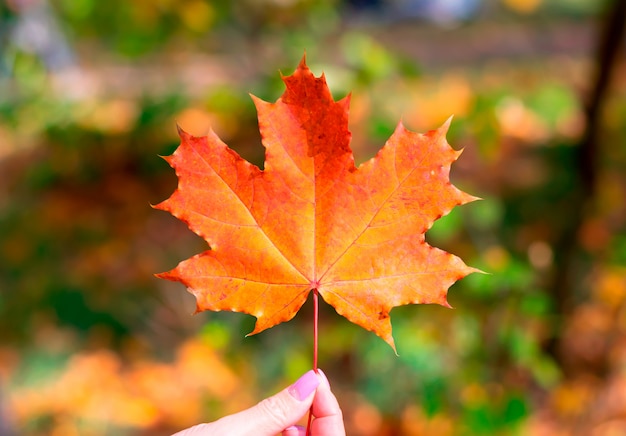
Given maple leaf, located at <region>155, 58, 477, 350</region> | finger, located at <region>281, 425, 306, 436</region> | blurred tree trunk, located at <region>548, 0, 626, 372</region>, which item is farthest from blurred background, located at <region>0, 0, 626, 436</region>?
maple leaf, located at <region>155, 58, 477, 350</region>

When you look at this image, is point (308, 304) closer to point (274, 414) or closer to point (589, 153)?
point (589, 153)

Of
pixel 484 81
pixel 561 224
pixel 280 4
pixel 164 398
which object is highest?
pixel 280 4

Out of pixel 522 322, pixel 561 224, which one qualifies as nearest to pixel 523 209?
pixel 561 224

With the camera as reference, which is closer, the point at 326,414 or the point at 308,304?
the point at 326,414

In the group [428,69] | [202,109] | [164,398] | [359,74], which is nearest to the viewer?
[359,74]

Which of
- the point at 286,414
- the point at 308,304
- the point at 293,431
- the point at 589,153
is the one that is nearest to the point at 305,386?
the point at 286,414

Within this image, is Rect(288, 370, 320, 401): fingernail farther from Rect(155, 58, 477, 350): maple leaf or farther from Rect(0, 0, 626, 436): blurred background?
Rect(0, 0, 626, 436): blurred background

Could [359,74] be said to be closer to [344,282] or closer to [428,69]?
[344,282]
